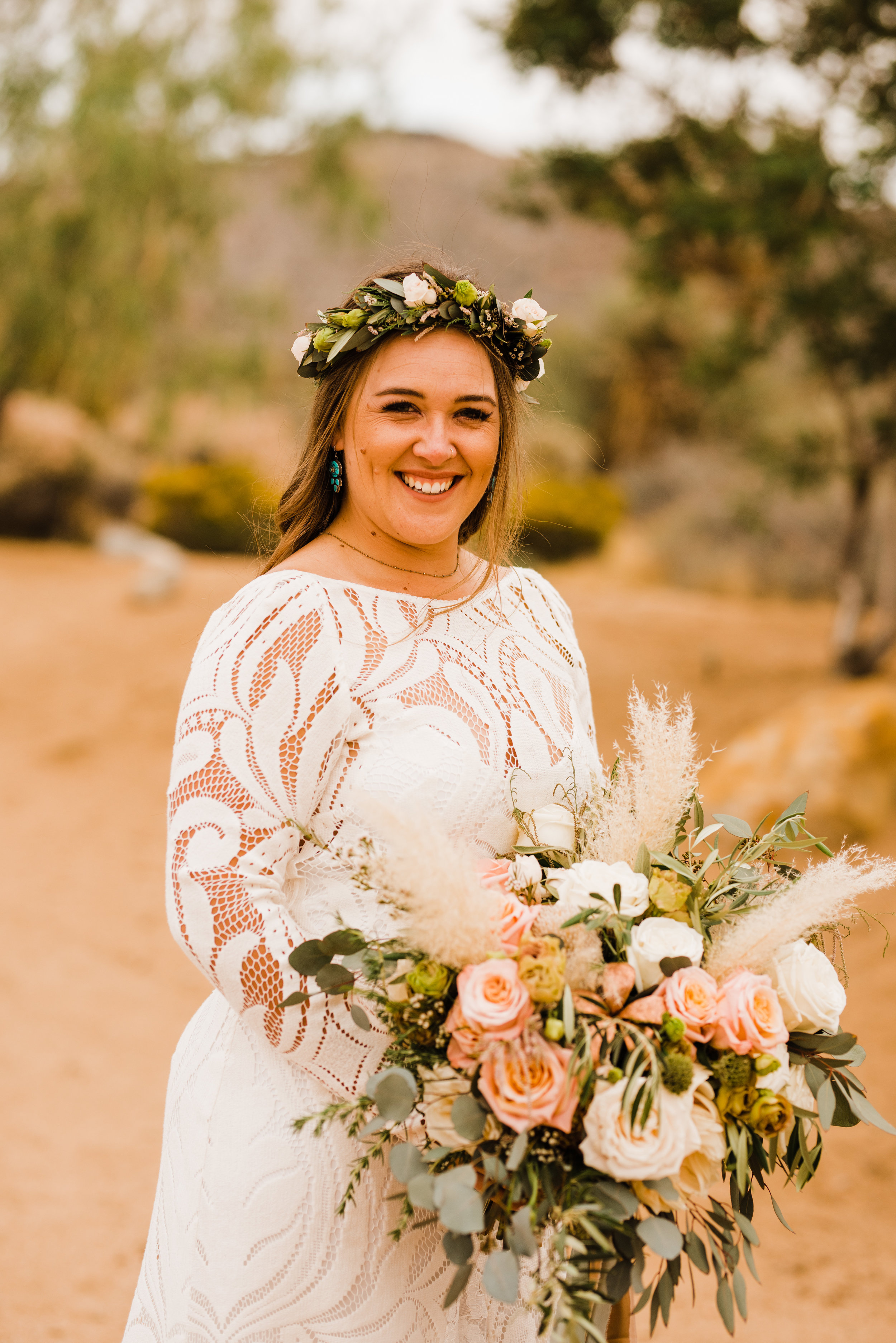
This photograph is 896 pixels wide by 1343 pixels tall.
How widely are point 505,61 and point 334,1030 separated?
23.8 ft

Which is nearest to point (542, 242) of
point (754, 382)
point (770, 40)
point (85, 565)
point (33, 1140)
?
point (754, 382)

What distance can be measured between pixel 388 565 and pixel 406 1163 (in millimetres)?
1050

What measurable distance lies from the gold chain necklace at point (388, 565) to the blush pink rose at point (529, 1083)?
3.09ft

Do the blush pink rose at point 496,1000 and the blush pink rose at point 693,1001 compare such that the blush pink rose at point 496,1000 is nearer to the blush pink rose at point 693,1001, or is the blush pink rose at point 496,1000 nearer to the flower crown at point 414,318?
the blush pink rose at point 693,1001

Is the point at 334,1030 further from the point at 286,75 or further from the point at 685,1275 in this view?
the point at 286,75

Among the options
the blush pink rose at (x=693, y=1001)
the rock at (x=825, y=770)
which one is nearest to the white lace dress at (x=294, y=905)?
the blush pink rose at (x=693, y=1001)

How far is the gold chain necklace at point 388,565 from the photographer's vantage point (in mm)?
2000

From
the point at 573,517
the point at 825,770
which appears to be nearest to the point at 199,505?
the point at 573,517

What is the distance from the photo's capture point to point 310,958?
1.45m

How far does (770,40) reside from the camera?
7.17 metres

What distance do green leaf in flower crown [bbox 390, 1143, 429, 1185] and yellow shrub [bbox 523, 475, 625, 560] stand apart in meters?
13.1

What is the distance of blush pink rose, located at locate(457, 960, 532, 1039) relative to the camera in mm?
1294

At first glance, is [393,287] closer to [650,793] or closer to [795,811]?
[650,793]

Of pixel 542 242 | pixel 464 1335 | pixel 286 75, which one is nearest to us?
pixel 464 1335
